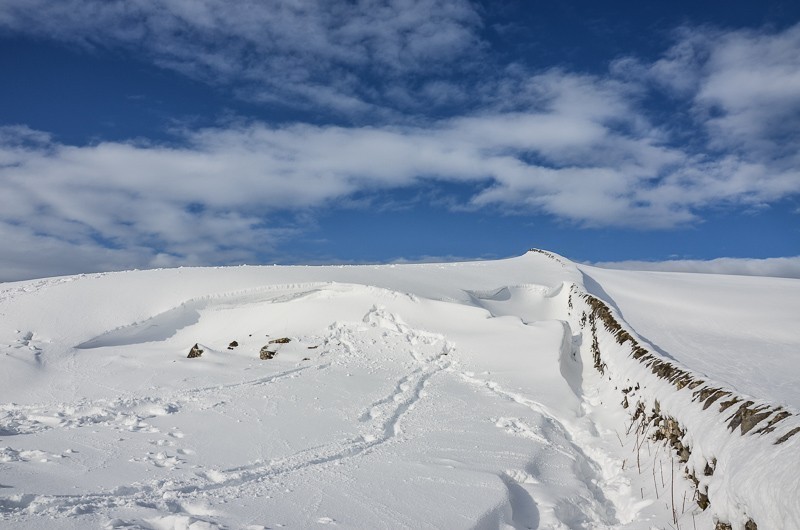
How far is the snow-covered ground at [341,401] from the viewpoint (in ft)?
13.6

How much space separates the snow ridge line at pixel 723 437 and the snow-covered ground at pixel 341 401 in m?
0.05

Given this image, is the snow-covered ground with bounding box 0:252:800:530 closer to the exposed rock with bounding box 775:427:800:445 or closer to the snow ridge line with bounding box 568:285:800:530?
the snow ridge line with bounding box 568:285:800:530

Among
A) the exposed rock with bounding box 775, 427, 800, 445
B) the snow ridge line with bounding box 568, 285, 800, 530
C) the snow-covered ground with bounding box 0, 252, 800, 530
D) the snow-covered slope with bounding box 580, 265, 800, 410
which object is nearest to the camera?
the snow ridge line with bounding box 568, 285, 800, 530

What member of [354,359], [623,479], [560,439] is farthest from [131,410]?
[623,479]

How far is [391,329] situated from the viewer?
11.6 meters

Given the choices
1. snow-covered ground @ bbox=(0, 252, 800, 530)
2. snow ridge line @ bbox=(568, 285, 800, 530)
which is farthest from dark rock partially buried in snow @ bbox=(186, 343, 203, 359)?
snow ridge line @ bbox=(568, 285, 800, 530)

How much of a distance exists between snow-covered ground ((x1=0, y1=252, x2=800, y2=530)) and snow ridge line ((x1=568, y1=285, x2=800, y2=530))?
0.17 feet

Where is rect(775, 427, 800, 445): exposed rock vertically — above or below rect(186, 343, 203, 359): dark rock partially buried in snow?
above

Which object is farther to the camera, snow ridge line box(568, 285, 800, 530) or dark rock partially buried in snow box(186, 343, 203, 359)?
dark rock partially buried in snow box(186, 343, 203, 359)

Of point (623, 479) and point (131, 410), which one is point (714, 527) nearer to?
point (623, 479)

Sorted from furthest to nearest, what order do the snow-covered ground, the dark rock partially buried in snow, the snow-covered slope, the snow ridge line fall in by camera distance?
the dark rock partially buried in snow → the snow-covered slope → the snow-covered ground → the snow ridge line

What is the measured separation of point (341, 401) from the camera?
7.46 metres

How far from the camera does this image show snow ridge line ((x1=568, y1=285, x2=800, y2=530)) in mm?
2793

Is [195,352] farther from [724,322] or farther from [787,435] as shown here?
[724,322]
